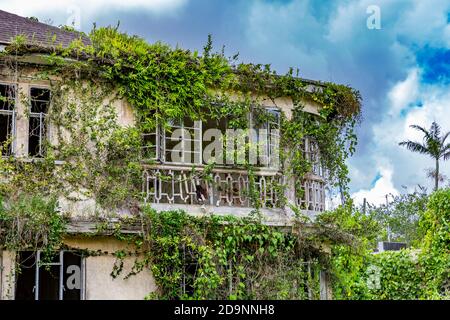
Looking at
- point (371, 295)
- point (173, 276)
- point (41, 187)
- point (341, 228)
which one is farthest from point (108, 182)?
point (371, 295)

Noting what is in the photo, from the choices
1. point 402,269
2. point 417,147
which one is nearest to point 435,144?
point 417,147

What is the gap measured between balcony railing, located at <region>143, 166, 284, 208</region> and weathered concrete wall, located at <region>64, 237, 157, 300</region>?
1.29 meters

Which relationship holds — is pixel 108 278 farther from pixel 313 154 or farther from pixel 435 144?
pixel 435 144

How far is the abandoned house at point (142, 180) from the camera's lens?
46.0ft

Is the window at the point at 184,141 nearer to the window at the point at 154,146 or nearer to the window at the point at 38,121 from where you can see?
the window at the point at 154,146

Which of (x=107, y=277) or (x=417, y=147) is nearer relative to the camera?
(x=107, y=277)

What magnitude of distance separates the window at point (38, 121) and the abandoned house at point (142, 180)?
20 mm

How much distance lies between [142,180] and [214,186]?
5.41 ft

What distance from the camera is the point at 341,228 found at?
16.3 meters

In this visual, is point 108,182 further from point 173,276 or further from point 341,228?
point 341,228

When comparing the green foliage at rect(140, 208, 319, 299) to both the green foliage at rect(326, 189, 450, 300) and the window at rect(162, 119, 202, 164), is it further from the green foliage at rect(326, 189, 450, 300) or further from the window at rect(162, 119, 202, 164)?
the green foliage at rect(326, 189, 450, 300)

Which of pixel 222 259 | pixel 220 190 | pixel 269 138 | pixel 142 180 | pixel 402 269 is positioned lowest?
pixel 402 269

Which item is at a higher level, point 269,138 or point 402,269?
point 269,138

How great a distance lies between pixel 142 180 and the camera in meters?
14.5
